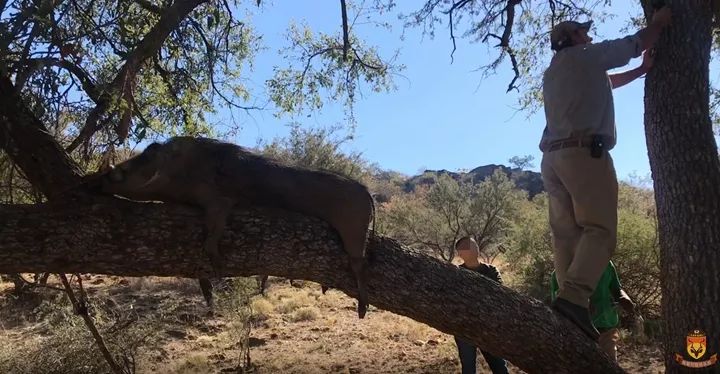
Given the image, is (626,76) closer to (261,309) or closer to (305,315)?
(305,315)

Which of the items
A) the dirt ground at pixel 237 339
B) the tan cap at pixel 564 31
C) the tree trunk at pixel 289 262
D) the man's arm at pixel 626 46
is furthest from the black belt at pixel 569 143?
the dirt ground at pixel 237 339

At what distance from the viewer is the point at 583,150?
3707 millimetres

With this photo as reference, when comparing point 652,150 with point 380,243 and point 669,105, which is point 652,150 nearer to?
point 669,105

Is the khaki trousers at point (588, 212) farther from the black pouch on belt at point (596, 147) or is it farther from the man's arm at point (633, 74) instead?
the man's arm at point (633, 74)

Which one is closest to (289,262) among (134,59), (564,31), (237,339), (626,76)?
(134,59)

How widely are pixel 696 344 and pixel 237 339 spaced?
23.6ft

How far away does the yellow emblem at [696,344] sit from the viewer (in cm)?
369

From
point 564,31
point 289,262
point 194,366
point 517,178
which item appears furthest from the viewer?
point 517,178

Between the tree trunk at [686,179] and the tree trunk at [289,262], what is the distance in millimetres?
604

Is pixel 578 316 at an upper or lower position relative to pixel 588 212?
lower

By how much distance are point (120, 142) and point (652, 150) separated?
4.24 metres

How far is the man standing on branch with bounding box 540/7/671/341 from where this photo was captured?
3.66 metres

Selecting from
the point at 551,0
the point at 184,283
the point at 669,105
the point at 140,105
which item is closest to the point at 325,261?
the point at 669,105

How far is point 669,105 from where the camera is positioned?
3814mm
